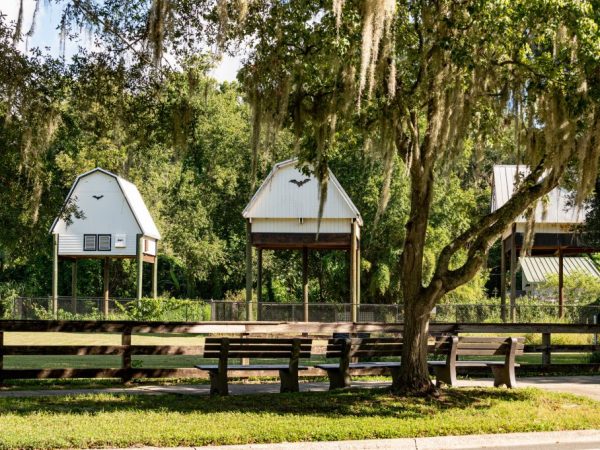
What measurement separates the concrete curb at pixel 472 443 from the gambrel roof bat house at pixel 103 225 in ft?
122

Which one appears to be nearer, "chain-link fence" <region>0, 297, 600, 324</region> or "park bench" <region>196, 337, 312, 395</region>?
"park bench" <region>196, 337, 312, 395</region>

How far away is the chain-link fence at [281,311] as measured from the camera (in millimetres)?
38906

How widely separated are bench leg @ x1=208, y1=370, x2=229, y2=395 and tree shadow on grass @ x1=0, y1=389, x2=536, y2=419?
Answer: 332 millimetres

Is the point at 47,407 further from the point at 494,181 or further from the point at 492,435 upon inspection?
the point at 494,181

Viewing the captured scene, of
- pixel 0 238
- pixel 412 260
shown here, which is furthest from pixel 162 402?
pixel 0 238

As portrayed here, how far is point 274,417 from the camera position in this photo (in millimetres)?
11133

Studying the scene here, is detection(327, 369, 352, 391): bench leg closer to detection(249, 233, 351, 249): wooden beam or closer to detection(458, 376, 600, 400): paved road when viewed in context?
detection(458, 376, 600, 400): paved road

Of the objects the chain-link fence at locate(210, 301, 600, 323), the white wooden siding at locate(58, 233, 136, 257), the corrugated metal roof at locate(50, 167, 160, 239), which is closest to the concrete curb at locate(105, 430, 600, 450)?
the chain-link fence at locate(210, 301, 600, 323)

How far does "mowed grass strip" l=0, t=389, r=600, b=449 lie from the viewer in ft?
31.9

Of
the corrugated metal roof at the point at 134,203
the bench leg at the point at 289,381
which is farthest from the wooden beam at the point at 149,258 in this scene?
the bench leg at the point at 289,381

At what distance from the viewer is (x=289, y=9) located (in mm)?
13773

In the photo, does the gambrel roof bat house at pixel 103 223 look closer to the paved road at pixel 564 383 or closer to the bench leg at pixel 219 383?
the paved road at pixel 564 383

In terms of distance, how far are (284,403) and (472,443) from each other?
9.80 feet

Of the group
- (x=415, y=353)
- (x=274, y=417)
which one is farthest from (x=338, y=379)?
(x=274, y=417)
